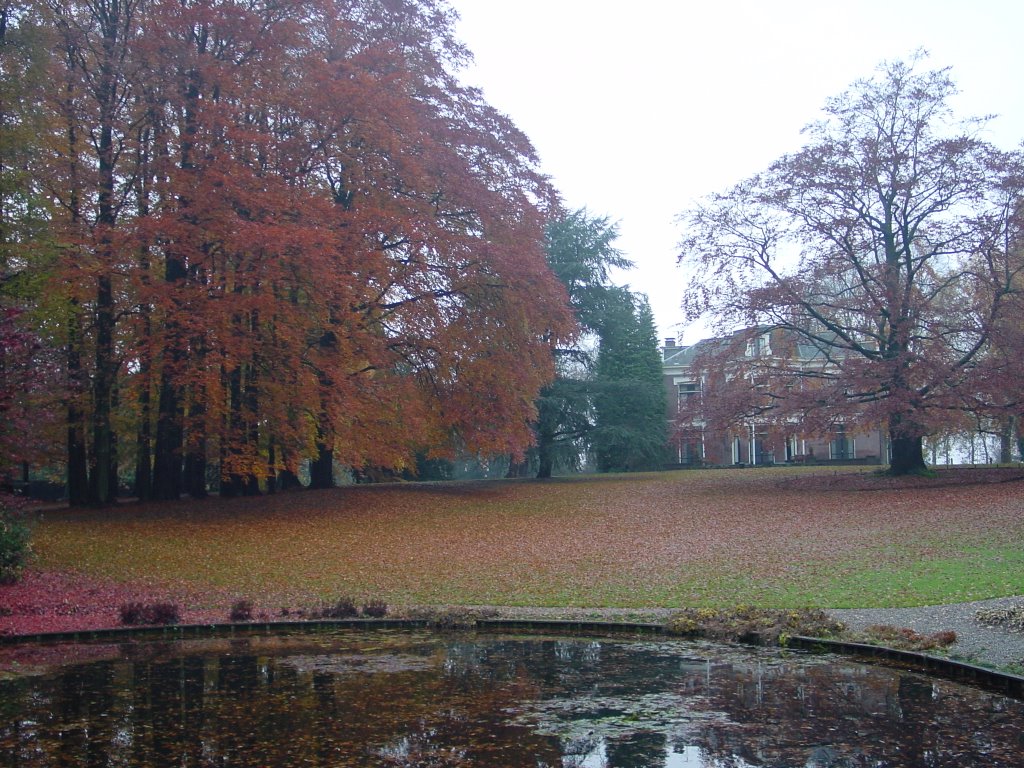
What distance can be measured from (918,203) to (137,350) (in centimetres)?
2620

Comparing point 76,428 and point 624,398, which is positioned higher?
point 624,398

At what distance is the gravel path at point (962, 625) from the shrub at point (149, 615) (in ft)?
30.6

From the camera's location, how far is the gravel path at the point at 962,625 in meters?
10.3

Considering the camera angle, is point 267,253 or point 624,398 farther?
point 624,398

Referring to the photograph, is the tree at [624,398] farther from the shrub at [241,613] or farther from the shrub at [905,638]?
the shrub at [905,638]

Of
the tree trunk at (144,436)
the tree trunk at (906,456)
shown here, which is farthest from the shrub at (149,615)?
the tree trunk at (906,456)

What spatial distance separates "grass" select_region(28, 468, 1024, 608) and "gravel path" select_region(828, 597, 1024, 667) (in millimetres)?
851

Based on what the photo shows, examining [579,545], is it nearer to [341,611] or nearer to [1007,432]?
[341,611]

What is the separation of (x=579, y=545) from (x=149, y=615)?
11.0 meters

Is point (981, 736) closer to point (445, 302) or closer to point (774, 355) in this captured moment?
point (445, 302)

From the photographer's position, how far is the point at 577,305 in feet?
154

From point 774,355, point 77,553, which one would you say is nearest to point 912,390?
point 774,355

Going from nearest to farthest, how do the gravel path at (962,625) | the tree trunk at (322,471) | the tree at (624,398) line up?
1. the gravel path at (962,625)
2. the tree trunk at (322,471)
3. the tree at (624,398)

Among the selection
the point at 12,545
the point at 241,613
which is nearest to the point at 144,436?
the point at 12,545
